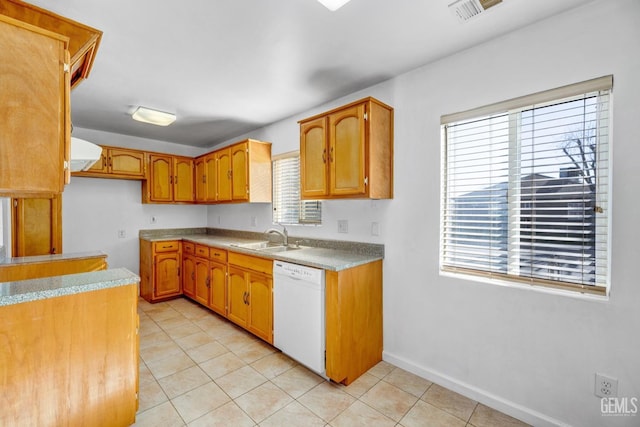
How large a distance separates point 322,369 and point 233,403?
0.65m

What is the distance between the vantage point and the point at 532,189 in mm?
1771

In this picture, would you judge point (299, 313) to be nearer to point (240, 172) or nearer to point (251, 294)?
point (251, 294)

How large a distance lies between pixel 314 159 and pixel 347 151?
38 cm

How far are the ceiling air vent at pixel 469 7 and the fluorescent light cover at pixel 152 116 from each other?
110 inches

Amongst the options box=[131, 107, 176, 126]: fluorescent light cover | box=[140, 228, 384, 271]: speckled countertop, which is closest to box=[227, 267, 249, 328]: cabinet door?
box=[140, 228, 384, 271]: speckled countertop

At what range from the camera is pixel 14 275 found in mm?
2125

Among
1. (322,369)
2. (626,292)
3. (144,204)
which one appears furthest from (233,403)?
(144,204)

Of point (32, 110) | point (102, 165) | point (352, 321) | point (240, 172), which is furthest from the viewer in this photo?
point (102, 165)

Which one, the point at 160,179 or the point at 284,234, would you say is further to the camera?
the point at 160,179

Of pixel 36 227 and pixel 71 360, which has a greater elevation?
pixel 36 227

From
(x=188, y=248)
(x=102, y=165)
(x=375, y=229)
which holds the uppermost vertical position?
(x=102, y=165)

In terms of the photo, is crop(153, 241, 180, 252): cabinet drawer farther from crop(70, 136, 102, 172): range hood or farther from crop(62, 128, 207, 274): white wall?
crop(70, 136, 102, 172): range hood

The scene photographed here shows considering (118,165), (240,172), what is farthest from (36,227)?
(240,172)

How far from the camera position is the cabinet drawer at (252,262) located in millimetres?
2604
